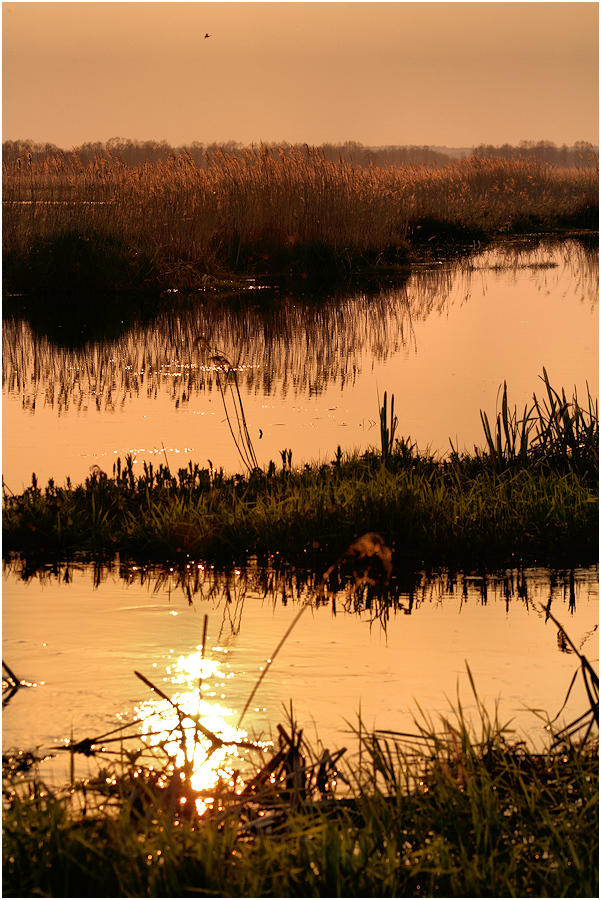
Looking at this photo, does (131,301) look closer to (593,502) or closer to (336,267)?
(336,267)

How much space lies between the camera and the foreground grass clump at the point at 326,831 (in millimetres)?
2727

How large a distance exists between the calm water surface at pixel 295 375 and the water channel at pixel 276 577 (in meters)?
0.03

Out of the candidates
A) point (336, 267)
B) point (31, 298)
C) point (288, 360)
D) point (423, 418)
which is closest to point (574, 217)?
point (336, 267)

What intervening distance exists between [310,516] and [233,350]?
269 inches

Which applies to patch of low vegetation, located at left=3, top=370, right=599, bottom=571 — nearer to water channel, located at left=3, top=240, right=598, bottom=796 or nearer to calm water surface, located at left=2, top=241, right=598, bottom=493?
water channel, located at left=3, top=240, right=598, bottom=796

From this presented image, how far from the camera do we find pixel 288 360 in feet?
39.6

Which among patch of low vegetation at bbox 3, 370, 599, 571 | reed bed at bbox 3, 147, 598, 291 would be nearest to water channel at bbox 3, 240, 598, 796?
patch of low vegetation at bbox 3, 370, 599, 571

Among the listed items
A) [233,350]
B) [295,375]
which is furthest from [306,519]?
[233,350]

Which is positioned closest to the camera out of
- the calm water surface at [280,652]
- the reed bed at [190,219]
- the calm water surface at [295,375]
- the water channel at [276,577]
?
the calm water surface at [280,652]

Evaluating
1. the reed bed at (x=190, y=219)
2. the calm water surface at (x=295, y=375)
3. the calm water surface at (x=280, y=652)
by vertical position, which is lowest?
the calm water surface at (x=280, y=652)

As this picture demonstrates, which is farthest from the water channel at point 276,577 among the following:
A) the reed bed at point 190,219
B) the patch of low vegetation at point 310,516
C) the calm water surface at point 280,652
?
the reed bed at point 190,219

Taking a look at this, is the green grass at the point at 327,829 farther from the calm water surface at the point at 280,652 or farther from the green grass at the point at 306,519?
the green grass at the point at 306,519

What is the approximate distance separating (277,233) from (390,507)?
1388cm

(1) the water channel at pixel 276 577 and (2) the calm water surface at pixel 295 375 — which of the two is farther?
(2) the calm water surface at pixel 295 375
